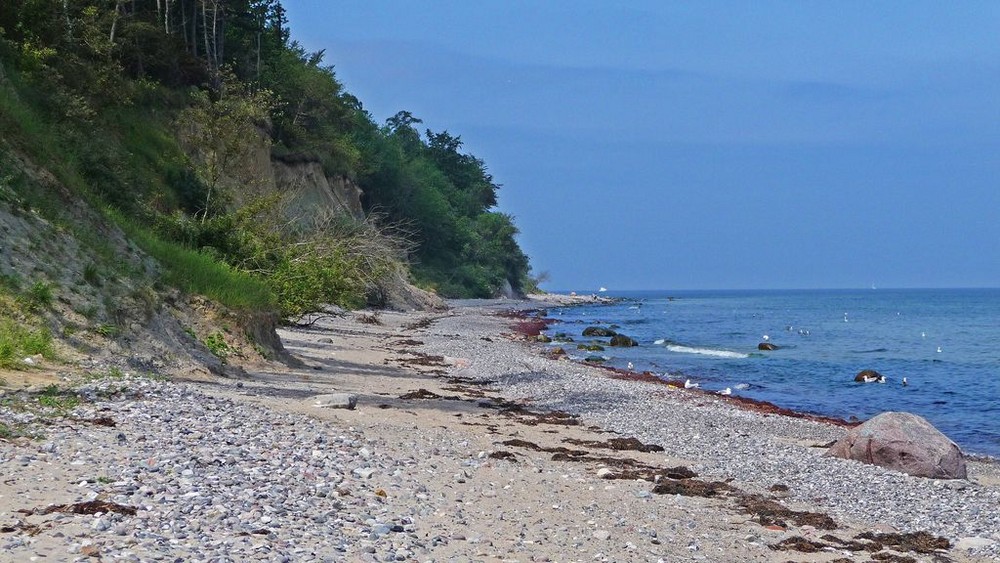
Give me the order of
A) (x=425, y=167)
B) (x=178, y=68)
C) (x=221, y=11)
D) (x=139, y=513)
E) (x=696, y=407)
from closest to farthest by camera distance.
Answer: (x=139, y=513), (x=696, y=407), (x=178, y=68), (x=221, y=11), (x=425, y=167)

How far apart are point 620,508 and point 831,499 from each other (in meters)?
3.97

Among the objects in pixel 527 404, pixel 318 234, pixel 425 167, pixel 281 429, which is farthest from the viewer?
pixel 425 167

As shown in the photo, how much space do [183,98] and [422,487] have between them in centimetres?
3450

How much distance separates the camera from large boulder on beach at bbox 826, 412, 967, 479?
1405 cm

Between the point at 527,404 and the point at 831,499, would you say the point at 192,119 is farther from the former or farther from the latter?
the point at 831,499

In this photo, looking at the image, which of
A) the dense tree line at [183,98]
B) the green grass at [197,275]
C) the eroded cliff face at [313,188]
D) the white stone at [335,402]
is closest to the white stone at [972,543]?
the white stone at [335,402]

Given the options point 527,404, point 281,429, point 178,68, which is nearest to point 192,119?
point 178,68

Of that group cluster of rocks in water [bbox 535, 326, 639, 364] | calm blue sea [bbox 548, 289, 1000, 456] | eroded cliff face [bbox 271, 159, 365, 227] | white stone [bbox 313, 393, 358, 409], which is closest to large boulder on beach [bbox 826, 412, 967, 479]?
calm blue sea [bbox 548, 289, 1000, 456]

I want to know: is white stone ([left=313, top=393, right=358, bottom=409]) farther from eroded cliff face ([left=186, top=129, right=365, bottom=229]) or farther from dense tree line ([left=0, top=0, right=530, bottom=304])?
eroded cliff face ([left=186, top=129, right=365, bottom=229])

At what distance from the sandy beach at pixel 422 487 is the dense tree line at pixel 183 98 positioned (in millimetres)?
10081

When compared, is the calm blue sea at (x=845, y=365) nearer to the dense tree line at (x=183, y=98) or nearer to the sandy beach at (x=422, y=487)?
the sandy beach at (x=422, y=487)

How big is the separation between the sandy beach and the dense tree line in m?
10.1

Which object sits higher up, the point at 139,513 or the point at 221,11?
the point at 221,11

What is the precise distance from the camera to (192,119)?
33750mm
